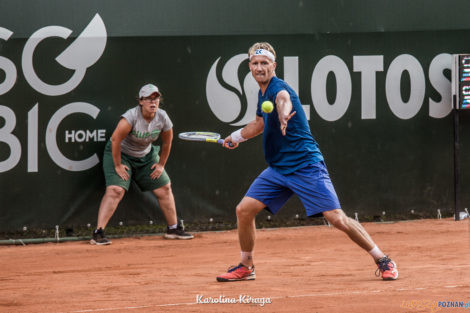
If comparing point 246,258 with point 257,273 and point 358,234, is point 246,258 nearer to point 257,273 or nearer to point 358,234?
point 257,273

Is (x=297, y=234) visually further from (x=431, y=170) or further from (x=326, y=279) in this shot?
(x=326, y=279)

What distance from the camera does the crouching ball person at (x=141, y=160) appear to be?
860 centimetres

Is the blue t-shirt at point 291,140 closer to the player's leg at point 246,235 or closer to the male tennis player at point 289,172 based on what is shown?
the male tennis player at point 289,172

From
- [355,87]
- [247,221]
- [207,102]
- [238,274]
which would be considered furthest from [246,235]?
[355,87]

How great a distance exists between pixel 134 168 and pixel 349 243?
7.69ft

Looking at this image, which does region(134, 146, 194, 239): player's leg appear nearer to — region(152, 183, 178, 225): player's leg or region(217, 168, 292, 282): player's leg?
region(152, 183, 178, 225): player's leg

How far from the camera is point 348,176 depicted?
9.73 meters

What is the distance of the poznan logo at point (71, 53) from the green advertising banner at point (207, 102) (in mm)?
10

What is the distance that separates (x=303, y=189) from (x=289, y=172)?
16cm

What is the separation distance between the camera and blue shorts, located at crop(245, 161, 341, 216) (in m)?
6.05

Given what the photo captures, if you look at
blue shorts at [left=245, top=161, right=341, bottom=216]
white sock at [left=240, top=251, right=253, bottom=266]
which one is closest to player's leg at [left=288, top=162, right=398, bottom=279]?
blue shorts at [left=245, top=161, right=341, bottom=216]

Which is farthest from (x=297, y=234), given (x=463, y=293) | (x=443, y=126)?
(x=463, y=293)

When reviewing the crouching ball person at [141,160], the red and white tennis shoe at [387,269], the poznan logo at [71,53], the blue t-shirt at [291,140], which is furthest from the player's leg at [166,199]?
the red and white tennis shoe at [387,269]

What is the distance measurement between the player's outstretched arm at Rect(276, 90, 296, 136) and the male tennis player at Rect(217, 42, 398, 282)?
0.04 metres
